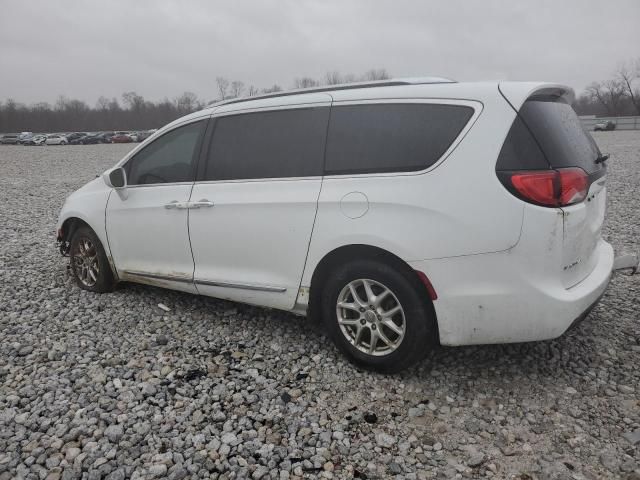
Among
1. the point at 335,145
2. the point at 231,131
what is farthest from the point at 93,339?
the point at 335,145

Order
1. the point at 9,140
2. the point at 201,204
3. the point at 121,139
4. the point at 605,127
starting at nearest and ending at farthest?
the point at 201,204
the point at 605,127
the point at 121,139
the point at 9,140

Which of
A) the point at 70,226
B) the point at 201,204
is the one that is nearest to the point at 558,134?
the point at 201,204

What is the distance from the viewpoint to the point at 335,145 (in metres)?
3.28

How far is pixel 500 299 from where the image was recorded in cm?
273

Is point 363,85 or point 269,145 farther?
point 269,145

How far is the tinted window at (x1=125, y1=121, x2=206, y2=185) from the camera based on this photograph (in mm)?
4066

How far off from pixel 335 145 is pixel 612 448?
229cm

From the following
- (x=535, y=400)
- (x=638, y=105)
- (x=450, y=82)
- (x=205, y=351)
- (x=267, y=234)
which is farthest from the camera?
(x=638, y=105)

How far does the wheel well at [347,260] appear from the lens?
9.68 feet

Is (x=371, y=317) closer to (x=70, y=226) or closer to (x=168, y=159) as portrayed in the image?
(x=168, y=159)

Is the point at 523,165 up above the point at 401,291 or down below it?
above

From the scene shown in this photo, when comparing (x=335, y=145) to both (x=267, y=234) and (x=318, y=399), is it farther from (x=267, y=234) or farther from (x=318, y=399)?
(x=318, y=399)

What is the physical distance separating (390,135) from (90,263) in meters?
3.41

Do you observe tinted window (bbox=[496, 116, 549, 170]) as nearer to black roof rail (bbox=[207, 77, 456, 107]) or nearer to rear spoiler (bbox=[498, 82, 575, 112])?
rear spoiler (bbox=[498, 82, 575, 112])
